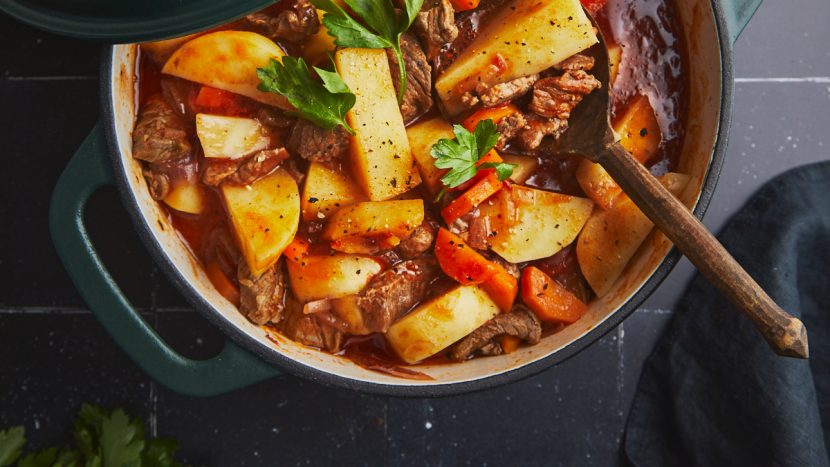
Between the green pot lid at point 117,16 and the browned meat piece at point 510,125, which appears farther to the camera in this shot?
the browned meat piece at point 510,125

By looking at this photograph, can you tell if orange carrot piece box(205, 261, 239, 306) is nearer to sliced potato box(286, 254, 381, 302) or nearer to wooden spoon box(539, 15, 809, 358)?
sliced potato box(286, 254, 381, 302)

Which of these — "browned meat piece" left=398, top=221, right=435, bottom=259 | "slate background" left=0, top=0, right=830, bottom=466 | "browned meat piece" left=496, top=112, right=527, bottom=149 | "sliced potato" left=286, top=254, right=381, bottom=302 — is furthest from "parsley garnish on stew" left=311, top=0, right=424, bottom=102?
"slate background" left=0, top=0, right=830, bottom=466

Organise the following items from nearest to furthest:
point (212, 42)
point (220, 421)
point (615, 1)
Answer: point (212, 42), point (615, 1), point (220, 421)

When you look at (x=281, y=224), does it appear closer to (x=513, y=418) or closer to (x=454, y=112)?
(x=454, y=112)

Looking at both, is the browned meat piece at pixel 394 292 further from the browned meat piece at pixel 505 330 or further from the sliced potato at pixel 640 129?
A: the sliced potato at pixel 640 129

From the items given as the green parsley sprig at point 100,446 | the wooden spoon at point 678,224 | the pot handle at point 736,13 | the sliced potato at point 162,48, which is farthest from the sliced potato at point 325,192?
the pot handle at point 736,13

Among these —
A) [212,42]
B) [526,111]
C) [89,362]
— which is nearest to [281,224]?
[212,42]
